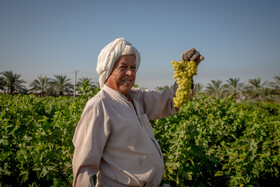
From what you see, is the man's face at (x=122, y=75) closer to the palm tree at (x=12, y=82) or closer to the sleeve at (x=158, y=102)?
the sleeve at (x=158, y=102)

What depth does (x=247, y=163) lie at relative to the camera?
2.99 meters

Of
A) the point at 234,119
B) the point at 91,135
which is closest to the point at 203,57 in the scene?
the point at 91,135

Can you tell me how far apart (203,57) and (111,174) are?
48.2 inches

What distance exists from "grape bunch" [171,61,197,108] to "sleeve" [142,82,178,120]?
0.67ft

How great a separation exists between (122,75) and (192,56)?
2.08 feet

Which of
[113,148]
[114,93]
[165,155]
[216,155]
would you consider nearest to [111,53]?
[114,93]

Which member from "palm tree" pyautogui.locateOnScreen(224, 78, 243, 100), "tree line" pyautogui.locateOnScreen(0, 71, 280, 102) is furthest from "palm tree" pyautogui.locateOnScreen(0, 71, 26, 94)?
"palm tree" pyautogui.locateOnScreen(224, 78, 243, 100)

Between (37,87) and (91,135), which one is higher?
(91,135)

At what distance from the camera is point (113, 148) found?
57.8 inches

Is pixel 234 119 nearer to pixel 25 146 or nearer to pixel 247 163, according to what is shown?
pixel 247 163

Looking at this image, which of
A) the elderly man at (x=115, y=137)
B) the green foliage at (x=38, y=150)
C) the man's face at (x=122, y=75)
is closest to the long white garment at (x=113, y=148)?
the elderly man at (x=115, y=137)

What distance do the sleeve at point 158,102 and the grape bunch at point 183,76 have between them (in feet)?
0.67

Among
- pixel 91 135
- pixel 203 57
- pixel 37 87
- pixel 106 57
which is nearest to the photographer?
pixel 91 135

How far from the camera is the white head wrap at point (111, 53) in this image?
161 cm
